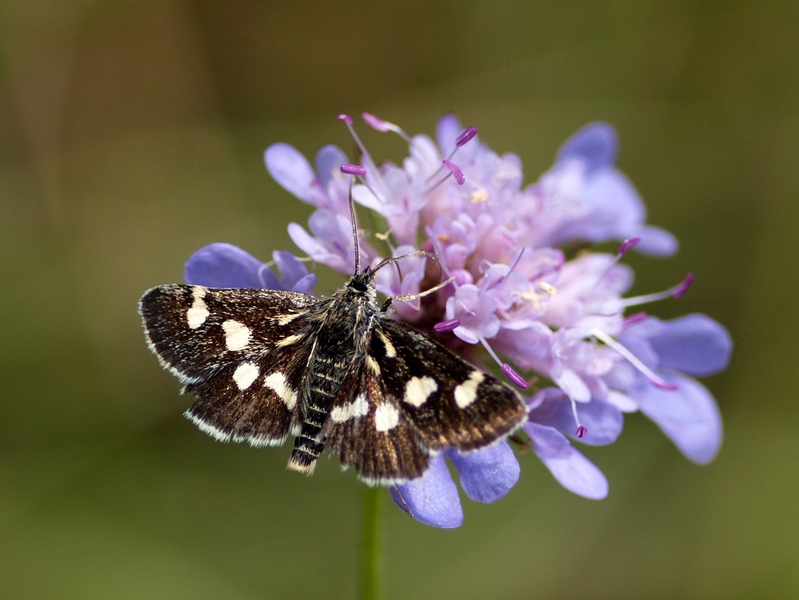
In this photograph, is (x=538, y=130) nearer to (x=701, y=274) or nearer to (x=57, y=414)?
(x=701, y=274)

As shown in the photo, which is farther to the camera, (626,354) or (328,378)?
(626,354)

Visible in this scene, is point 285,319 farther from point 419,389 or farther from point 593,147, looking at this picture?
point 593,147

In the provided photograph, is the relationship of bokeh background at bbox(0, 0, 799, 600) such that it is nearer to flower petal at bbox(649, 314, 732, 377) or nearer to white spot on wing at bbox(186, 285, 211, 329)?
flower petal at bbox(649, 314, 732, 377)

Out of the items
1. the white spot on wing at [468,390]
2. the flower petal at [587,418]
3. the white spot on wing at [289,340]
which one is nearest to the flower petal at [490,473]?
the white spot on wing at [468,390]

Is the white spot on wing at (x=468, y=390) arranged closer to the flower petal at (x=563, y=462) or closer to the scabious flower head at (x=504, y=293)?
the scabious flower head at (x=504, y=293)

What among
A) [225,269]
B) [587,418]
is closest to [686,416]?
[587,418]
